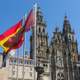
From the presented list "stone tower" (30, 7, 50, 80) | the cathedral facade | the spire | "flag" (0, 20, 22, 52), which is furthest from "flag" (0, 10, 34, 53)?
the spire

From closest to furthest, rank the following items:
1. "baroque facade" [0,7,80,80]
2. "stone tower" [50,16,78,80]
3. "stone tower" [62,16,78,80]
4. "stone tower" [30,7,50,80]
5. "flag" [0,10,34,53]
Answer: "flag" [0,10,34,53]
"stone tower" [30,7,50,80]
"baroque facade" [0,7,80,80]
"stone tower" [50,16,78,80]
"stone tower" [62,16,78,80]

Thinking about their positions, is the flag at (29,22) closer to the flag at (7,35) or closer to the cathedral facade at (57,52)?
the flag at (7,35)

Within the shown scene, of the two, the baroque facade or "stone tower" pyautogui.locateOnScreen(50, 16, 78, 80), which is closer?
the baroque facade

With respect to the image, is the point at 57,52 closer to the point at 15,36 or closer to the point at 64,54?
the point at 64,54

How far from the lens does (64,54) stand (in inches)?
2344

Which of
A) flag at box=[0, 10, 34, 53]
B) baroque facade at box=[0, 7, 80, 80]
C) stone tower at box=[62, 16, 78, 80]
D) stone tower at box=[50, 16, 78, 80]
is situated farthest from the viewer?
stone tower at box=[62, 16, 78, 80]

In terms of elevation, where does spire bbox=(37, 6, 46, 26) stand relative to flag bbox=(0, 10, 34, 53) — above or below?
above

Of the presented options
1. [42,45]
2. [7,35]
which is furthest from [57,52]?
[7,35]

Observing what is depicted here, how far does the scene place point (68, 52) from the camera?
2343 inches

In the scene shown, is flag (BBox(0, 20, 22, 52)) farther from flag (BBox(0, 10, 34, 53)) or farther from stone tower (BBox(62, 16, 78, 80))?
stone tower (BBox(62, 16, 78, 80))

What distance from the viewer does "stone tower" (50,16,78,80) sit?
56.4 metres

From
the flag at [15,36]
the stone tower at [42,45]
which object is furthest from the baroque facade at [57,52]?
the flag at [15,36]

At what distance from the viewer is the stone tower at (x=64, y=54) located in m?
56.4

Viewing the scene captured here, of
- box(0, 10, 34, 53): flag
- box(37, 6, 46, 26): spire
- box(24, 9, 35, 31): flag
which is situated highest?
box(37, 6, 46, 26): spire
